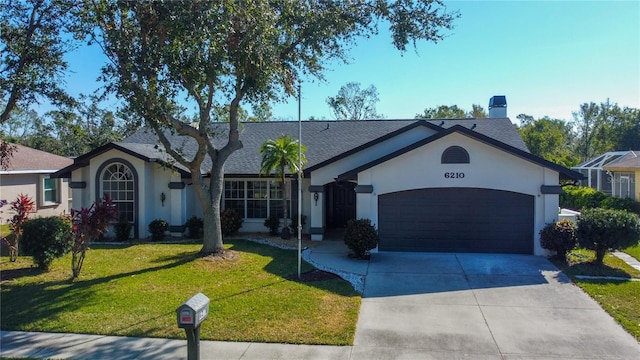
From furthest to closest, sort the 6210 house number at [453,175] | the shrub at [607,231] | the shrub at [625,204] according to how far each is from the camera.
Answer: the shrub at [625,204]
the 6210 house number at [453,175]
the shrub at [607,231]

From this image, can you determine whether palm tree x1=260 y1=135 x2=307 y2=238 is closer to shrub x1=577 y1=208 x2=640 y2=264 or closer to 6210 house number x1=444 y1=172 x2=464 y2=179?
6210 house number x1=444 y1=172 x2=464 y2=179

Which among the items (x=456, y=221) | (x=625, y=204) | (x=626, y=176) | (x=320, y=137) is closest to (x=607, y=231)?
(x=456, y=221)

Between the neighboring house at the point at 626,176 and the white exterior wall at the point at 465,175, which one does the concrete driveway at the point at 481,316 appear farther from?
the neighboring house at the point at 626,176

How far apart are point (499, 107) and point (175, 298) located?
18905 millimetres

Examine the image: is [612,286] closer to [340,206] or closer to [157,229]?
[340,206]

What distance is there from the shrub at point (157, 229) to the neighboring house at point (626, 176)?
2355 cm

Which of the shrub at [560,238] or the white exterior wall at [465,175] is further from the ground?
the white exterior wall at [465,175]

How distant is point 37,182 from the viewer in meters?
22.0

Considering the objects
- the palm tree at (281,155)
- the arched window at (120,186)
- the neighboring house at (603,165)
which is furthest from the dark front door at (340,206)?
the neighboring house at (603,165)

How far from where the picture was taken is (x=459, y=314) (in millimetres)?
8039

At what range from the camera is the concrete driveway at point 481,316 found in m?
6.45

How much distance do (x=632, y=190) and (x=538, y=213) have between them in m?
15.2

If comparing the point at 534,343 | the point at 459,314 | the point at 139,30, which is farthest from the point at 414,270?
the point at 139,30

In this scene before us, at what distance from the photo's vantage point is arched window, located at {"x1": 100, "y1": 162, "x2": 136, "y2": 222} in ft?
54.2
